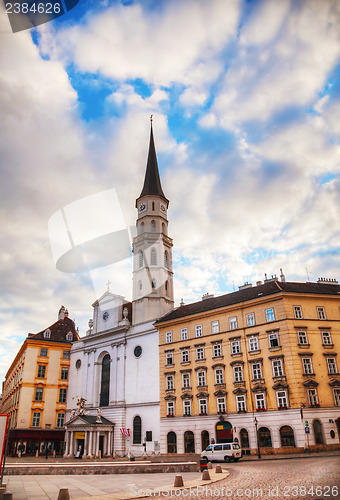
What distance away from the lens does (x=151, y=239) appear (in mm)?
60812

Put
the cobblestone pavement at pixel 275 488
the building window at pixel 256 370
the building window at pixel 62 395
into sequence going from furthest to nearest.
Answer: the building window at pixel 62 395 < the building window at pixel 256 370 < the cobblestone pavement at pixel 275 488

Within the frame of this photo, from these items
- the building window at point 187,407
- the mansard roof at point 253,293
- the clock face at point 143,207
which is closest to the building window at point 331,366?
the mansard roof at point 253,293

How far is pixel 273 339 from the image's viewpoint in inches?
1549

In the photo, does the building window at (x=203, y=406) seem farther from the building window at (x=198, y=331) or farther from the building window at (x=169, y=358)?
the building window at (x=198, y=331)

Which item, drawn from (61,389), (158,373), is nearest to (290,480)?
(158,373)

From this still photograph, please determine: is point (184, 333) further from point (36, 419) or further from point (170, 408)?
point (36, 419)

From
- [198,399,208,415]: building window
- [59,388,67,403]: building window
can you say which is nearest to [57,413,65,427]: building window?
[59,388,67,403]: building window

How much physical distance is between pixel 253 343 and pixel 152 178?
3577 centimetres

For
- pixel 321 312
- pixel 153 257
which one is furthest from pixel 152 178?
pixel 321 312

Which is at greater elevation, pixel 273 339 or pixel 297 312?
pixel 297 312

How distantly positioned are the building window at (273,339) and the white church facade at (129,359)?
16371mm

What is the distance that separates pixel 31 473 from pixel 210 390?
879 inches

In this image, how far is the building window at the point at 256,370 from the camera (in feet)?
129

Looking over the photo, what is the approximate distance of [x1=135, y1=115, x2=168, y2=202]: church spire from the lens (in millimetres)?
65125
